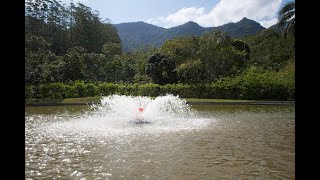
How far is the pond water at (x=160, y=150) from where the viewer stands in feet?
24.6

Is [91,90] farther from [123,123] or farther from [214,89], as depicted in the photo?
[123,123]

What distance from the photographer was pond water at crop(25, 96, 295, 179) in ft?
24.6

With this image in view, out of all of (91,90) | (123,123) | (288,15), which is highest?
(288,15)

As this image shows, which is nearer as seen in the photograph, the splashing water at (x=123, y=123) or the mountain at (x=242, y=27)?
the splashing water at (x=123, y=123)

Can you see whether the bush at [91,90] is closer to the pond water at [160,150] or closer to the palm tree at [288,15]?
the pond water at [160,150]

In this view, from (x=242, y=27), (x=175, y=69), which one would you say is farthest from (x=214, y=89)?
(x=242, y=27)

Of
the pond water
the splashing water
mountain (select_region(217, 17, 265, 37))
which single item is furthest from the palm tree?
mountain (select_region(217, 17, 265, 37))

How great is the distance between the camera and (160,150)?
9742mm

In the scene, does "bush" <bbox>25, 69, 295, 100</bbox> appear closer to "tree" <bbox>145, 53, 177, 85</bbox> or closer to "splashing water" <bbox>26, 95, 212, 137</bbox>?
"tree" <bbox>145, 53, 177, 85</bbox>

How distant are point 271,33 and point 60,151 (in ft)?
201

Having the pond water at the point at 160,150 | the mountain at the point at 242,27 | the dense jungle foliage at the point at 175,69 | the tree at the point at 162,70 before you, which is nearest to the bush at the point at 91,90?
the dense jungle foliage at the point at 175,69

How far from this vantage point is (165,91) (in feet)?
113

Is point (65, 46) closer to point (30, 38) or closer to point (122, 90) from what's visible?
point (30, 38)
